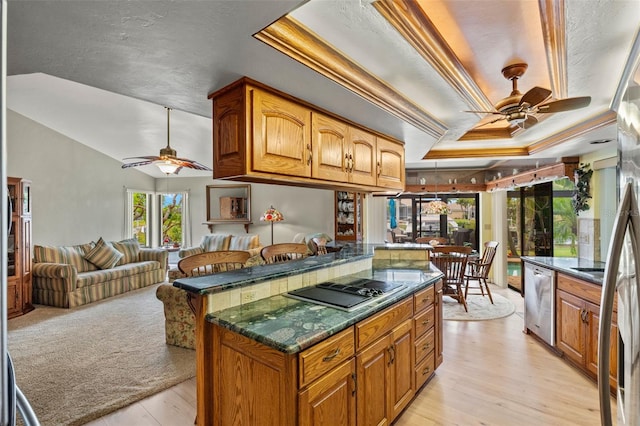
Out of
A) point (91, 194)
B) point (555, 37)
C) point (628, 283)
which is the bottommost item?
point (628, 283)

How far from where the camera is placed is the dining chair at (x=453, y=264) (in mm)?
4469

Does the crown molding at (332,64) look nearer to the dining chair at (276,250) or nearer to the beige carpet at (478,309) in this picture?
the dining chair at (276,250)

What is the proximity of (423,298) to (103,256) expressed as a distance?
18.3 feet

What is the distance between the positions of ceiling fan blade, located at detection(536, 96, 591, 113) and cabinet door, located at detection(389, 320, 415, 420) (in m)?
1.85

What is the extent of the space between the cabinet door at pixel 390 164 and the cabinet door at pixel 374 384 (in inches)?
60.3

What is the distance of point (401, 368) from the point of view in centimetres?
204

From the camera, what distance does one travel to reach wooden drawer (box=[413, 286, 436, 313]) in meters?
2.26

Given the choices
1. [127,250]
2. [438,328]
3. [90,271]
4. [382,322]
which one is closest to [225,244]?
[127,250]

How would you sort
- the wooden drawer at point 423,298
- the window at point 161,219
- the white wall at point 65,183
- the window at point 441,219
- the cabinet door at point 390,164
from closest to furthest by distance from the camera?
1. the wooden drawer at point 423,298
2. the cabinet door at point 390,164
3. the white wall at point 65,183
4. the window at point 441,219
5. the window at point 161,219

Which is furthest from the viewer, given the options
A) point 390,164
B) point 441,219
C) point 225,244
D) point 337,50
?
point 441,219

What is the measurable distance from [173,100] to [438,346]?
2881 mm

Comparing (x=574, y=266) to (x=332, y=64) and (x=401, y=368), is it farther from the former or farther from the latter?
(x=332, y=64)

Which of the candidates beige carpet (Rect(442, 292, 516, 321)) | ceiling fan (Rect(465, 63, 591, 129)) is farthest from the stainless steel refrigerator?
beige carpet (Rect(442, 292, 516, 321))

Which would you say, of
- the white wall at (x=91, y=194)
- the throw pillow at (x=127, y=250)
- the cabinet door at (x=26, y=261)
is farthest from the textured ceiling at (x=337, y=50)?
the throw pillow at (x=127, y=250)
